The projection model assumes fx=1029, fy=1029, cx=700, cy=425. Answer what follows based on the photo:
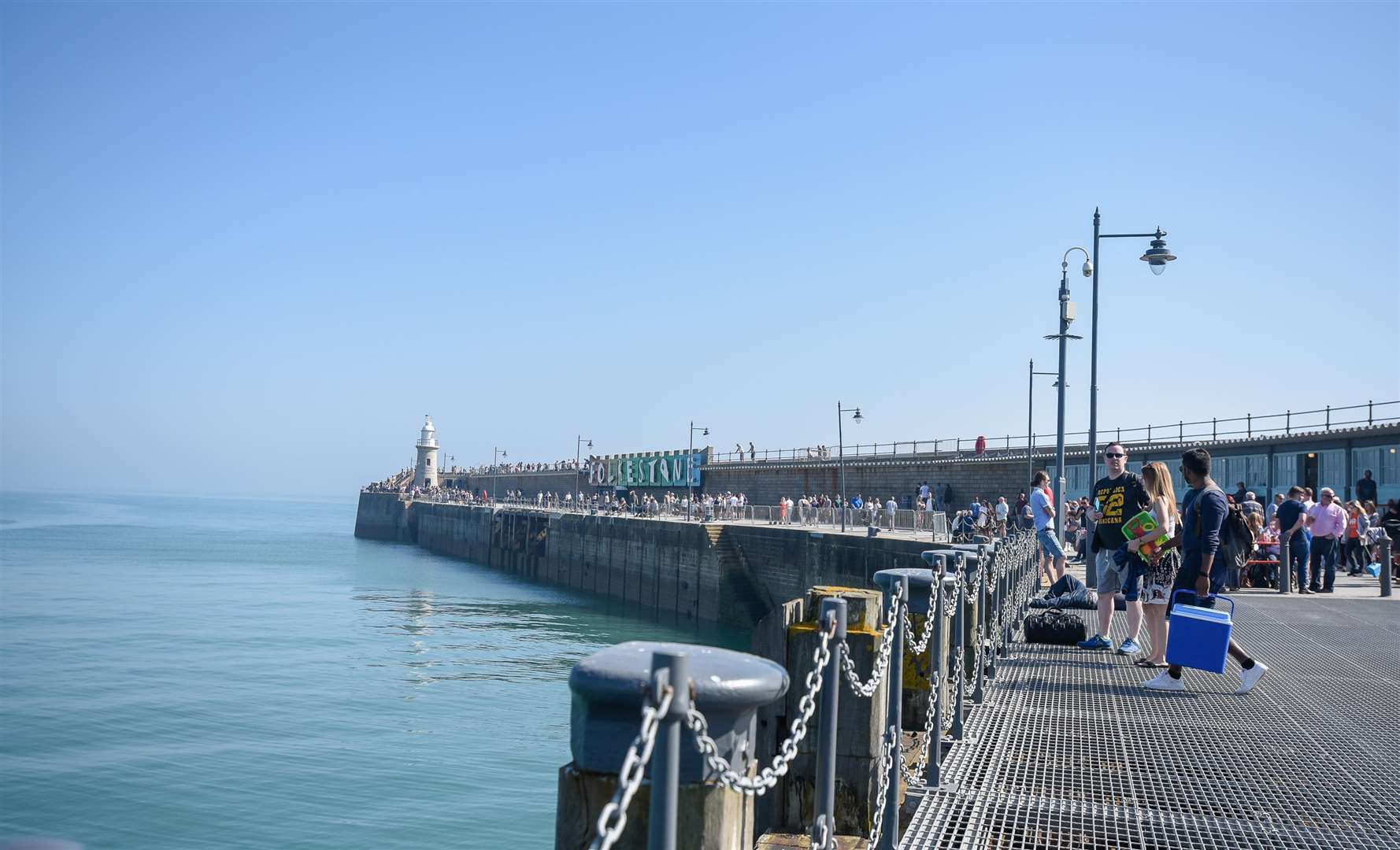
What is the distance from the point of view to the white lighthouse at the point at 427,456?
380 ft

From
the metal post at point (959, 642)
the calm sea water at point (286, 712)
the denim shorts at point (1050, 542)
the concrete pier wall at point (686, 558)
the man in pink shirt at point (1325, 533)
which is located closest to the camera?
the metal post at point (959, 642)

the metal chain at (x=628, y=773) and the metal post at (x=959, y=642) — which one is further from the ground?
the metal chain at (x=628, y=773)

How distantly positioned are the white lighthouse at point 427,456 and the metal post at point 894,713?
4539 inches

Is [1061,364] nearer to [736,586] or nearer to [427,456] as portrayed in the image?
[736,586]

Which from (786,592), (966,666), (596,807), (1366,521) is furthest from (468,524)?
(596,807)

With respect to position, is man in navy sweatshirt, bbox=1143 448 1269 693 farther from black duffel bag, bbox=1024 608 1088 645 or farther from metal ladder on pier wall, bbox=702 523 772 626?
metal ladder on pier wall, bbox=702 523 772 626

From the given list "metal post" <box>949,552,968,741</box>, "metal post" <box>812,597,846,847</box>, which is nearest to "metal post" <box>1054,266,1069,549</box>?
"metal post" <box>949,552,968,741</box>

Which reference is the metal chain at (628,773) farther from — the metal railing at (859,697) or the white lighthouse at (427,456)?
the white lighthouse at (427,456)

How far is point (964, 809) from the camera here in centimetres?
522

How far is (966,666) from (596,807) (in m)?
7.02

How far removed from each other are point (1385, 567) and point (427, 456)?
4221 inches

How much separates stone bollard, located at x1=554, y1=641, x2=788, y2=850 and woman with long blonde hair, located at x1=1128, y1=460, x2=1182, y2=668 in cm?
711

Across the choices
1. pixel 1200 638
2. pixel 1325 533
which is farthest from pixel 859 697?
pixel 1325 533

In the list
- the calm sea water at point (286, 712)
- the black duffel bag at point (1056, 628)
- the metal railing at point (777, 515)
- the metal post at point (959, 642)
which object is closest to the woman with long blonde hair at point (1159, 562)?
the black duffel bag at point (1056, 628)
